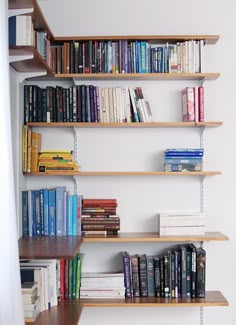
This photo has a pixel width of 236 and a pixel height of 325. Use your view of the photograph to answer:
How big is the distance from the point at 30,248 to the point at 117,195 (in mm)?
836

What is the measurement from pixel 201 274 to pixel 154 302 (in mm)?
339

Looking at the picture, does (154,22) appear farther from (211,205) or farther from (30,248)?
(30,248)

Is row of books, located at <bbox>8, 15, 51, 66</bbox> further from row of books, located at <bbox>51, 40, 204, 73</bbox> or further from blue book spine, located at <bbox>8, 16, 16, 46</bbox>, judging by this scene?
row of books, located at <bbox>51, 40, 204, 73</bbox>

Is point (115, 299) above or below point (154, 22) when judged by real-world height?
below

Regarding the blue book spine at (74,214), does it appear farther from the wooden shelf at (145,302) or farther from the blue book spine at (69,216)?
the wooden shelf at (145,302)

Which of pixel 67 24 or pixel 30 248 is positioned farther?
pixel 67 24

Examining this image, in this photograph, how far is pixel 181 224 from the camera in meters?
3.11

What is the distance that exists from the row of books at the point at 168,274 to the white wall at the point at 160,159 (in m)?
0.20

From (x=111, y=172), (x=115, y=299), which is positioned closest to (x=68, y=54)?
(x=111, y=172)

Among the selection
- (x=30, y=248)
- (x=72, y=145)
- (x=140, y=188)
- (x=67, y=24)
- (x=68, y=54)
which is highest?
(x=67, y=24)

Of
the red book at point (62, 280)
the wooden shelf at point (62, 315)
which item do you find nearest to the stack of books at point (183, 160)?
the red book at point (62, 280)

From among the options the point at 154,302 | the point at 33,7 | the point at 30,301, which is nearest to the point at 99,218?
the point at 154,302

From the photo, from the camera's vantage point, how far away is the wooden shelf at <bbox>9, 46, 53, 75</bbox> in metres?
2.55

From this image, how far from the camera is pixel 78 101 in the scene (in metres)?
3.14
